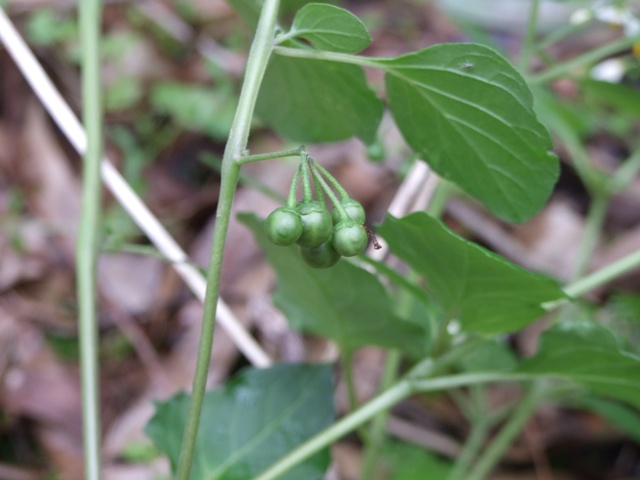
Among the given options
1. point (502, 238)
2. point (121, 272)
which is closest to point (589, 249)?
point (502, 238)

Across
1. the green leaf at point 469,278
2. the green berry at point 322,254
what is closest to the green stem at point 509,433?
the green leaf at point 469,278

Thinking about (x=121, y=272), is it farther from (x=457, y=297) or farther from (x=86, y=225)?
(x=457, y=297)

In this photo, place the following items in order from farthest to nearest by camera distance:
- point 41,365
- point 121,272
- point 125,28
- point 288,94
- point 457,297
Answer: point 125,28, point 121,272, point 41,365, point 288,94, point 457,297

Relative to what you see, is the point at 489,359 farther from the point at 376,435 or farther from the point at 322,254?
the point at 322,254

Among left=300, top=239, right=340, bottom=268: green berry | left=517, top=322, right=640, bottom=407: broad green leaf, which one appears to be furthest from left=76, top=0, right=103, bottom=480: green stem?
left=517, top=322, right=640, bottom=407: broad green leaf

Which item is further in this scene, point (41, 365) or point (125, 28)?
point (125, 28)
